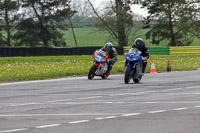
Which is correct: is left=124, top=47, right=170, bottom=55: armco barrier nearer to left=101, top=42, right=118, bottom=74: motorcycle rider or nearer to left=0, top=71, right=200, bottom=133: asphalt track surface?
left=101, top=42, right=118, bottom=74: motorcycle rider

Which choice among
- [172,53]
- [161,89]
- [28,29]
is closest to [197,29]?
[172,53]

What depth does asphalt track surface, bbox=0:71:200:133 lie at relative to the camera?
8.34m

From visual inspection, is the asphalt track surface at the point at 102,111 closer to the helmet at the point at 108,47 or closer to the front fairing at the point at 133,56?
the front fairing at the point at 133,56

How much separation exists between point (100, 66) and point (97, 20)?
37798mm

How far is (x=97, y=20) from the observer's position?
58.9m

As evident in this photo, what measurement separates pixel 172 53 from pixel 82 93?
3229 centimetres

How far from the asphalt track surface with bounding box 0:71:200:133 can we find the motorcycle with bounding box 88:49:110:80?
19.1 feet

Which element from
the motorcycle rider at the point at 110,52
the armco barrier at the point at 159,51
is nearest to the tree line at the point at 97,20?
the armco barrier at the point at 159,51

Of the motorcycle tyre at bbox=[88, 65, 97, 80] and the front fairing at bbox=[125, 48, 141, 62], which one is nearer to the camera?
the front fairing at bbox=[125, 48, 141, 62]

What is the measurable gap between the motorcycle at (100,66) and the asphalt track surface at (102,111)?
5817 millimetres

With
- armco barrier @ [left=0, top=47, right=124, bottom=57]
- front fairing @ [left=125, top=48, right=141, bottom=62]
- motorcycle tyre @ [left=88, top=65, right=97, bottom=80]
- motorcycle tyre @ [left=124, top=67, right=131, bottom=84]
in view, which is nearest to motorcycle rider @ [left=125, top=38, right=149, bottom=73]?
front fairing @ [left=125, top=48, right=141, bottom=62]

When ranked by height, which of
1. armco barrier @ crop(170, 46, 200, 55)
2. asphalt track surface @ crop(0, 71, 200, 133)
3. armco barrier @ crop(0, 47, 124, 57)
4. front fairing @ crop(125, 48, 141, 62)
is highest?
front fairing @ crop(125, 48, 141, 62)

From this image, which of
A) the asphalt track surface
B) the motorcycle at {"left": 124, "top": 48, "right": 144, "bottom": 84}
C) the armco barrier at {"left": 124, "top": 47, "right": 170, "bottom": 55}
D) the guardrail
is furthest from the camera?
the armco barrier at {"left": 124, "top": 47, "right": 170, "bottom": 55}

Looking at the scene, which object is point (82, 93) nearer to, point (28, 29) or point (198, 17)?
point (198, 17)
